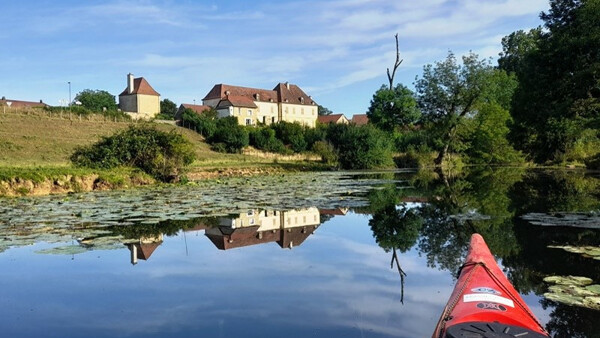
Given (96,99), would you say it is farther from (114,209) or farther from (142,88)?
(114,209)

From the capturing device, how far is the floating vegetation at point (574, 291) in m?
4.50

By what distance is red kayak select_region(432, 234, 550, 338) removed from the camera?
279 centimetres

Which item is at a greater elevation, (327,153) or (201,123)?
(201,123)

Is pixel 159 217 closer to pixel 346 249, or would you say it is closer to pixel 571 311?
pixel 346 249

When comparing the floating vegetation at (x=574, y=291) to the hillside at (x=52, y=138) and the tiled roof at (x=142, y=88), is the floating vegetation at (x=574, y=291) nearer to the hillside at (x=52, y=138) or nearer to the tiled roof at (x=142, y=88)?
the hillside at (x=52, y=138)

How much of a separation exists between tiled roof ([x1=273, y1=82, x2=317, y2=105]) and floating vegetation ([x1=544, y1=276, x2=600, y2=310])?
6856cm

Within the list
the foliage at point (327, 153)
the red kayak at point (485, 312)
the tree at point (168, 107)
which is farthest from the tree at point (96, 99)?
the red kayak at point (485, 312)

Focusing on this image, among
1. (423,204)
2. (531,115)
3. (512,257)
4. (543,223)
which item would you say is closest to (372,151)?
(531,115)

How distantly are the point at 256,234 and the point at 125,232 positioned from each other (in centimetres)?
277

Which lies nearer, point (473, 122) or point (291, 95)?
point (473, 122)

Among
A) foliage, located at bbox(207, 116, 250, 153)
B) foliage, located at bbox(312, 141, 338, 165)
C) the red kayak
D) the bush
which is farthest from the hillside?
the red kayak

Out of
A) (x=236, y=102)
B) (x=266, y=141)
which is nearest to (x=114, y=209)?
(x=266, y=141)

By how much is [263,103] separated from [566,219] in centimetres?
6312

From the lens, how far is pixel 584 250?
6656mm
